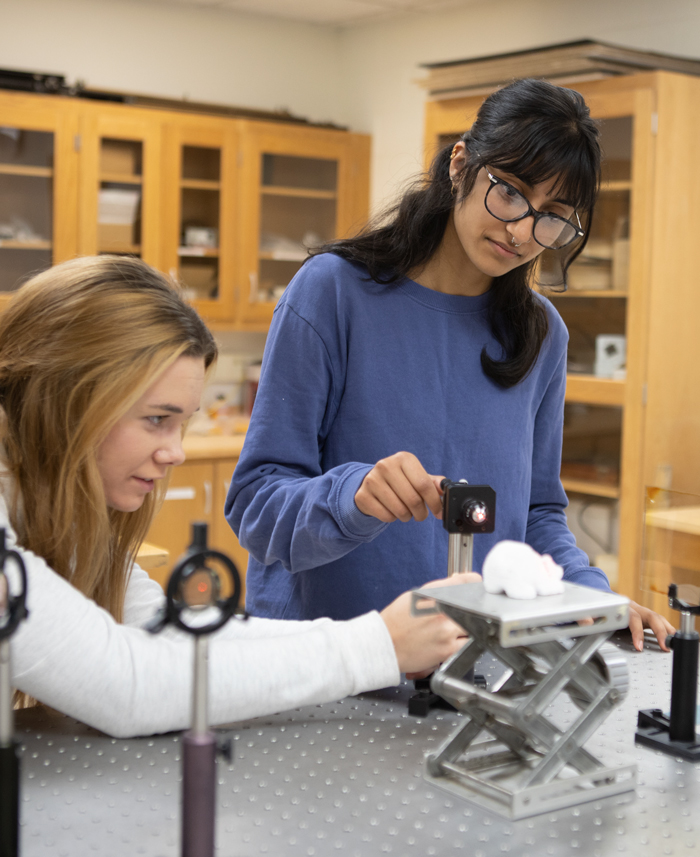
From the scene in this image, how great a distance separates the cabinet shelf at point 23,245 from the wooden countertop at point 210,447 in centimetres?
87

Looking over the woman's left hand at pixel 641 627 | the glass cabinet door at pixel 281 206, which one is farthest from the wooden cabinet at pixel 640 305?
the woman's left hand at pixel 641 627

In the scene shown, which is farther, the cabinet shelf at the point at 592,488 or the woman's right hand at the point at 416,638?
the cabinet shelf at the point at 592,488

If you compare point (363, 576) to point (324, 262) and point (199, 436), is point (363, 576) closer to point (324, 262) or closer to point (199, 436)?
point (324, 262)

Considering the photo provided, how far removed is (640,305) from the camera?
9.82ft

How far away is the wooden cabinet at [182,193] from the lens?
357 cm

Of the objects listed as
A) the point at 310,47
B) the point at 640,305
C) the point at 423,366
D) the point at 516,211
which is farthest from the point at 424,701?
the point at 310,47

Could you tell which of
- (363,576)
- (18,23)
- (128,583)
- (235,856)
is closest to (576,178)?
(363,576)

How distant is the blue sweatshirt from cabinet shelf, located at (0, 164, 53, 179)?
2538 mm

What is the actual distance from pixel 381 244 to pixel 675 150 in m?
1.94

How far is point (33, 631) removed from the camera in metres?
0.87

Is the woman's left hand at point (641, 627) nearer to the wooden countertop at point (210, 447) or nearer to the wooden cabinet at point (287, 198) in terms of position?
the wooden countertop at point (210, 447)

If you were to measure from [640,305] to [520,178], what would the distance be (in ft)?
6.22

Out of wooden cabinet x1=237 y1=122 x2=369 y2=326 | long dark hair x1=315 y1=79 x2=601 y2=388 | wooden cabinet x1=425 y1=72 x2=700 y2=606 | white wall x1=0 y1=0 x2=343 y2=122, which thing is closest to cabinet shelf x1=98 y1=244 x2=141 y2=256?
wooden cabinet x1=237 y1=122 x2=369 y2=326

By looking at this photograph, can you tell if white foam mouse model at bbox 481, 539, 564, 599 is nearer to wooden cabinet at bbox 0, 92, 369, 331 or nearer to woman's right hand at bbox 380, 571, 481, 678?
woman's right hand at bbox 380, 571, 481, 678
